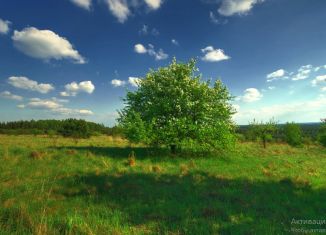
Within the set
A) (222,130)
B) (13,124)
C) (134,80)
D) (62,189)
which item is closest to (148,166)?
(62,189)

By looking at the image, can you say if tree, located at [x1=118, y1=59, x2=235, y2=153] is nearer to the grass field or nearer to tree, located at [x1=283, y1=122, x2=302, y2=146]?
the grass field

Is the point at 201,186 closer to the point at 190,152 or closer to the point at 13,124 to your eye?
the point at 190,152

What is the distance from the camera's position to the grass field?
28.3ft

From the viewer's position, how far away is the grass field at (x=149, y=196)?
8.62 metres

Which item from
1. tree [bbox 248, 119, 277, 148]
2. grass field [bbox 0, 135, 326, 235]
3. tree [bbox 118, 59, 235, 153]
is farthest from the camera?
tree [bbox 248, 119, 277, 148]

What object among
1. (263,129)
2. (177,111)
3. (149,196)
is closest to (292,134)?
(263,129)

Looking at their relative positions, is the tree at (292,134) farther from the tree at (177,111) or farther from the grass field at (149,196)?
the grass field at (149,196)

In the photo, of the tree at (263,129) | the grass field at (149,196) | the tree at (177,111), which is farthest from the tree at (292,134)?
the grass field at (149,196)

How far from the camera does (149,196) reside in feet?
40.6

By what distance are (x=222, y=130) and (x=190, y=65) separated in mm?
7547

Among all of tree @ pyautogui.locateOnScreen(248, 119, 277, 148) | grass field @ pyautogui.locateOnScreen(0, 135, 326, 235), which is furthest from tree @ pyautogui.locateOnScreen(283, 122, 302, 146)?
grass field @ pyautogui.locateOnScreen(0, 135, 326, 235)

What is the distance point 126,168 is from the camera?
18.2m

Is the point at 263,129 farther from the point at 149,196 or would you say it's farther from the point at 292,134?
the point at 149,196

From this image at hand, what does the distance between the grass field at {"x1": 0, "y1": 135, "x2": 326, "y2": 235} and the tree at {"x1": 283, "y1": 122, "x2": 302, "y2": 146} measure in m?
48.8
